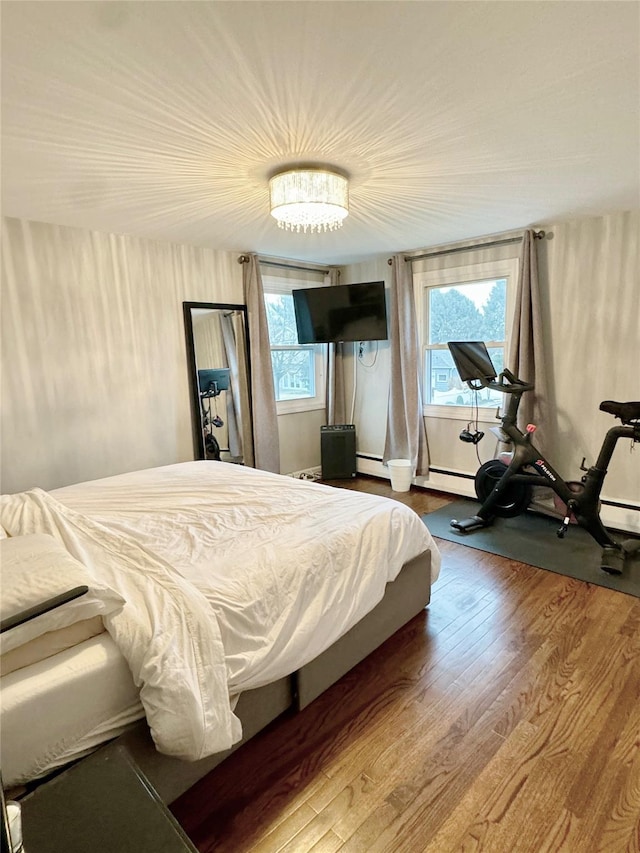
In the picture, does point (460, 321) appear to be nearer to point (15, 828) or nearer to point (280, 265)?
point (280, 265)

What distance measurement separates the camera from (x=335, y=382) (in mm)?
5266

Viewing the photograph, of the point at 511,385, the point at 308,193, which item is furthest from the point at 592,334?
the point at 308,193

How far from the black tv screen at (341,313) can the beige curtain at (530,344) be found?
132cm

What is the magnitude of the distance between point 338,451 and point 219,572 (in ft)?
11.0

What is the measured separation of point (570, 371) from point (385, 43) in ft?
9.82

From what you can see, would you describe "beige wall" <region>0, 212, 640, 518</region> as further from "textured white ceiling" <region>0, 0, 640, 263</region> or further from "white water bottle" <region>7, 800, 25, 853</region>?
"white water bottle" <region>7, 800, 25, 853</region>

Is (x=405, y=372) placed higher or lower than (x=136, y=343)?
lower

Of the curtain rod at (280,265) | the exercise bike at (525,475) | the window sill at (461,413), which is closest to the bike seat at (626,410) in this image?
the exercise bike at (525,475)

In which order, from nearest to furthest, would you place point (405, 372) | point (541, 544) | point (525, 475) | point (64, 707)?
point (64, 707) → point (541, 544) → point (525, 475) → point (405, 372)

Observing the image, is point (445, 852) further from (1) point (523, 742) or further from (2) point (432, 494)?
(2) point (432, 494)

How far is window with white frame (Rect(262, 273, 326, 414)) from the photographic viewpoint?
4.71m

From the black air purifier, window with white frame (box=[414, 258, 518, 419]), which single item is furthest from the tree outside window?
the black air purifier

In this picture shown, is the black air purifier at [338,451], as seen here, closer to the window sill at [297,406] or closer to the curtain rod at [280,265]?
the window sill at [297,406]

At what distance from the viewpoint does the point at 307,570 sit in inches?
70.6
